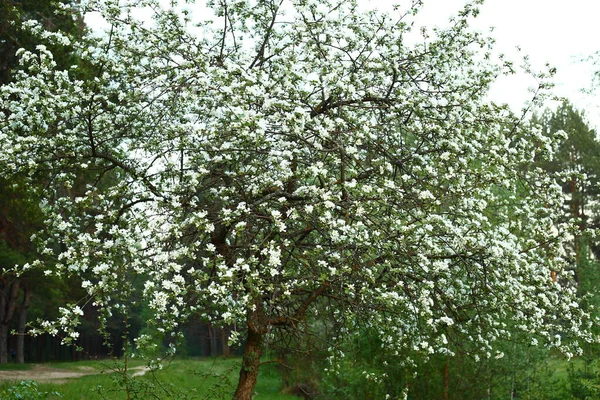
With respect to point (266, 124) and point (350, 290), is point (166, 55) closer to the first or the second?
point (266, 124)

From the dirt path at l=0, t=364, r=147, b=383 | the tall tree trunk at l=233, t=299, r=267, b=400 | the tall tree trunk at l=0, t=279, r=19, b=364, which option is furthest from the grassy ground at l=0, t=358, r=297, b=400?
the tall tree trunk at l=0, t=279, r=19, b=364

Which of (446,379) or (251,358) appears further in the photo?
(446,379)

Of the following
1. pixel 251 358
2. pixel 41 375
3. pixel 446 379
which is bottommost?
pixel 41 375

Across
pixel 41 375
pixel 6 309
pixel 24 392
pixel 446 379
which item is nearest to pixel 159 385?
pixel 24 392

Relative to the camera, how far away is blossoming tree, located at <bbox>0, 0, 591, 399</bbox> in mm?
7191

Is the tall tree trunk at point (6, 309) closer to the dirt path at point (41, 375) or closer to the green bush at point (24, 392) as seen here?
the dirt path at point (41, 375)

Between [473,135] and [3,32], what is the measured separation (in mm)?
13449

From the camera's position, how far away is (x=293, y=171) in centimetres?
766

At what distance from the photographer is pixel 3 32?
16719mm

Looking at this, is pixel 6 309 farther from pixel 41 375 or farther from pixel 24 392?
pixel 24 392

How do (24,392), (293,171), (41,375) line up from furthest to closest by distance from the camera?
(41,375) < (24,392) < (293,171)

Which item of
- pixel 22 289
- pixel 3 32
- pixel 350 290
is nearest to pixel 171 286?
pixel 350 290

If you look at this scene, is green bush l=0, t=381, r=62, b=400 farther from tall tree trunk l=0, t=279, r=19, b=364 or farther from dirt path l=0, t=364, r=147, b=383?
tall tree trunk l=0, t=279, r=19, b=364

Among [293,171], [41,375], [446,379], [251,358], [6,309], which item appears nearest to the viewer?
[293,171]
